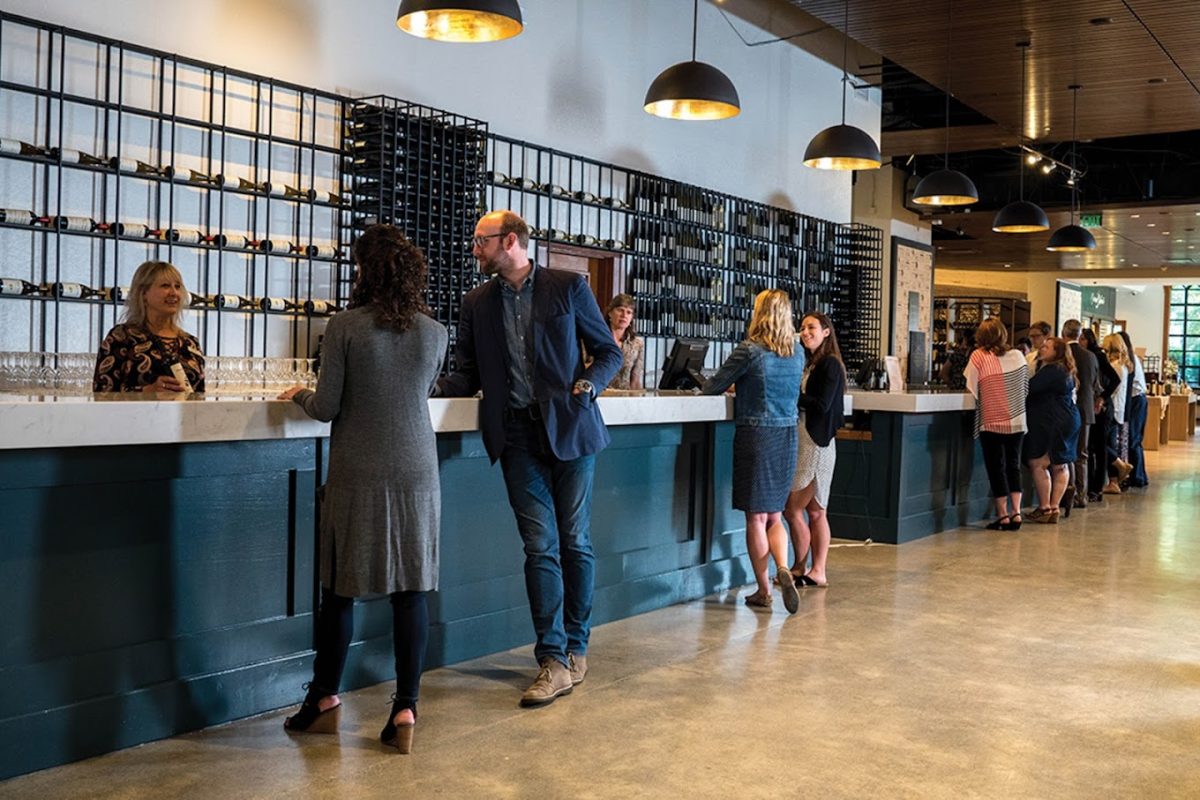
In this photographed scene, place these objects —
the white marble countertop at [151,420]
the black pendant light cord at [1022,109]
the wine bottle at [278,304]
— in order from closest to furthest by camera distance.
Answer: the white marble countertop at [151,420] < the wine bottle at [278,304] < the black pendant light cord at [1022,109]

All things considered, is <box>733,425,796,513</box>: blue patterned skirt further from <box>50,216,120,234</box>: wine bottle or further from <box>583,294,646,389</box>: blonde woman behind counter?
<box>50,216,120,234</box>: wine bottle

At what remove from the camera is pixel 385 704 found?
374cm

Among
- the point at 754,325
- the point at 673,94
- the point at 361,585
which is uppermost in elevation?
the point at 673,94

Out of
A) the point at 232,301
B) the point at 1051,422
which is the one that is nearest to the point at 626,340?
the point at 232,301

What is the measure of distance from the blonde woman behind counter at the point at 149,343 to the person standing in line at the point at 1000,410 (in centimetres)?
588

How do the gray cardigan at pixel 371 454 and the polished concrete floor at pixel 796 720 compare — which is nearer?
the polished concrete floor at pixel 796 720

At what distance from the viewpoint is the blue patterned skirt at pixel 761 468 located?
17.5 feet

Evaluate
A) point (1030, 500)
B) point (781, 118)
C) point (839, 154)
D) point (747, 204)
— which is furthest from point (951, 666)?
Answer: point (781, 118)

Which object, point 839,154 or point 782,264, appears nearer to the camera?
point 839,154

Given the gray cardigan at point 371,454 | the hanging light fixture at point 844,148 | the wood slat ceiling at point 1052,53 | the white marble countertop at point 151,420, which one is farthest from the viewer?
the wood slat ceiling at point 1052,53

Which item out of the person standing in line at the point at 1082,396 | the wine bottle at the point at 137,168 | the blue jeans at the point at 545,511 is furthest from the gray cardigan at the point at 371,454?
the person standing in line at the point at 1082,396

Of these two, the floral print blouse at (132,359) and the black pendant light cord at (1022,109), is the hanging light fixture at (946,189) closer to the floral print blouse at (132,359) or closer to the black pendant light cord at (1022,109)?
the black pendant light cord at (1022,109)

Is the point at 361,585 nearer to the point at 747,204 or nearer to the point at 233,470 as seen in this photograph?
the point at 233,470

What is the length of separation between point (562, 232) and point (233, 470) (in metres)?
5.33
